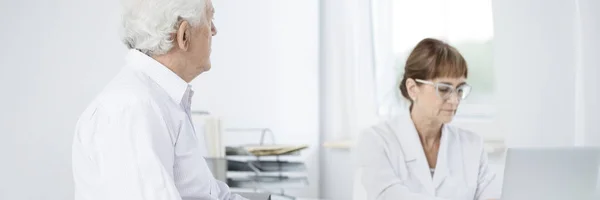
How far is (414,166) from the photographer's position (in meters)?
2.26

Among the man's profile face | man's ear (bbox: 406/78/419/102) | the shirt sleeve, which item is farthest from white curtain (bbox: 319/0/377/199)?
the shirt sleeve

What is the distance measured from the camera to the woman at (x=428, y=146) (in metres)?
2.20

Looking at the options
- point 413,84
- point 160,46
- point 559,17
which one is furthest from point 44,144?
point 559,17

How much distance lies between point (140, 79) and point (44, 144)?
963 millimetres

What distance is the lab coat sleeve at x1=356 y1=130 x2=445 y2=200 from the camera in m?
2.15

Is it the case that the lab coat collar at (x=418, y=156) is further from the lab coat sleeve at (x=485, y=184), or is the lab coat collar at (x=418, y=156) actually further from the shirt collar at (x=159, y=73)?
the shirt collar at (x=159, y=73)

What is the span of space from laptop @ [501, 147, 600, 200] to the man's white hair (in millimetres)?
766

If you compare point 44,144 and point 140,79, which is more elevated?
point 140,79

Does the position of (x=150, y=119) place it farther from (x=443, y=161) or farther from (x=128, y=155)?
(x=443, y=161)

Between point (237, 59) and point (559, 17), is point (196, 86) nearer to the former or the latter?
point (237, 59)

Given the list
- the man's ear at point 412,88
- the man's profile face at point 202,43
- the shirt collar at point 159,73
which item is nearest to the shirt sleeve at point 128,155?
the shirt collar at point 159,73

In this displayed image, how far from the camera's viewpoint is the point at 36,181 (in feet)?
7.45

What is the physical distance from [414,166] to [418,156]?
1.3 inches

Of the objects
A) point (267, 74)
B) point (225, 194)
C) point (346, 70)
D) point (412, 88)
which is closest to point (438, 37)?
point (346, 70)
